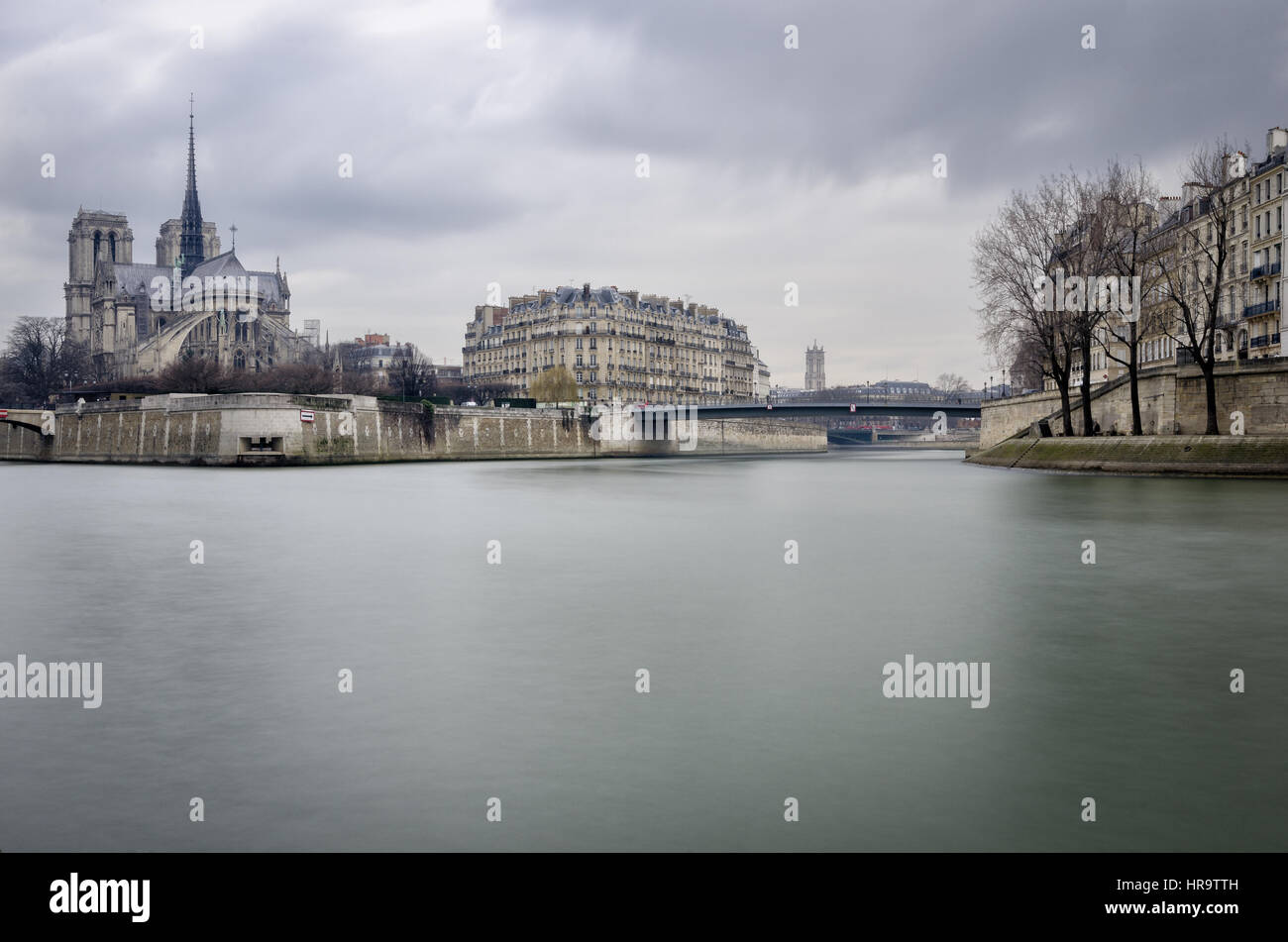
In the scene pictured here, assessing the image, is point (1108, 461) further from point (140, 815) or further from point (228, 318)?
point (228, 318)

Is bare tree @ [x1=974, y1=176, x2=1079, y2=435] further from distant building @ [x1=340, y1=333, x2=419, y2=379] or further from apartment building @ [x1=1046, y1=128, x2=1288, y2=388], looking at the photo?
distant building @ [x1=340, y1=333, x2=419, y2=379]

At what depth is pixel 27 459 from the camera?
7794 centimetres

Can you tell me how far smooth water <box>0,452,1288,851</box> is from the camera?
555 centimetres

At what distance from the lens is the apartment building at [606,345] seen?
123 meters

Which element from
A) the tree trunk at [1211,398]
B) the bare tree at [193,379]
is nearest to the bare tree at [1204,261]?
the tree trunk at [1211,398]

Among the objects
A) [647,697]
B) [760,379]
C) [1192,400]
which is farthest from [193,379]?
[760,379]

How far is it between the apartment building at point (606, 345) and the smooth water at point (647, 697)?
95466 mm

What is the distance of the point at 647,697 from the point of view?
8.01 m

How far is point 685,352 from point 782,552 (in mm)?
122934

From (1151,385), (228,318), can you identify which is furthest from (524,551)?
(228,318)

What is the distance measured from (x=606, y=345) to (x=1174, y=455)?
88.6m

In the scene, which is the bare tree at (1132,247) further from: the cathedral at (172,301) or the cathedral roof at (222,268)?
the cathedral roof at (222,268)
